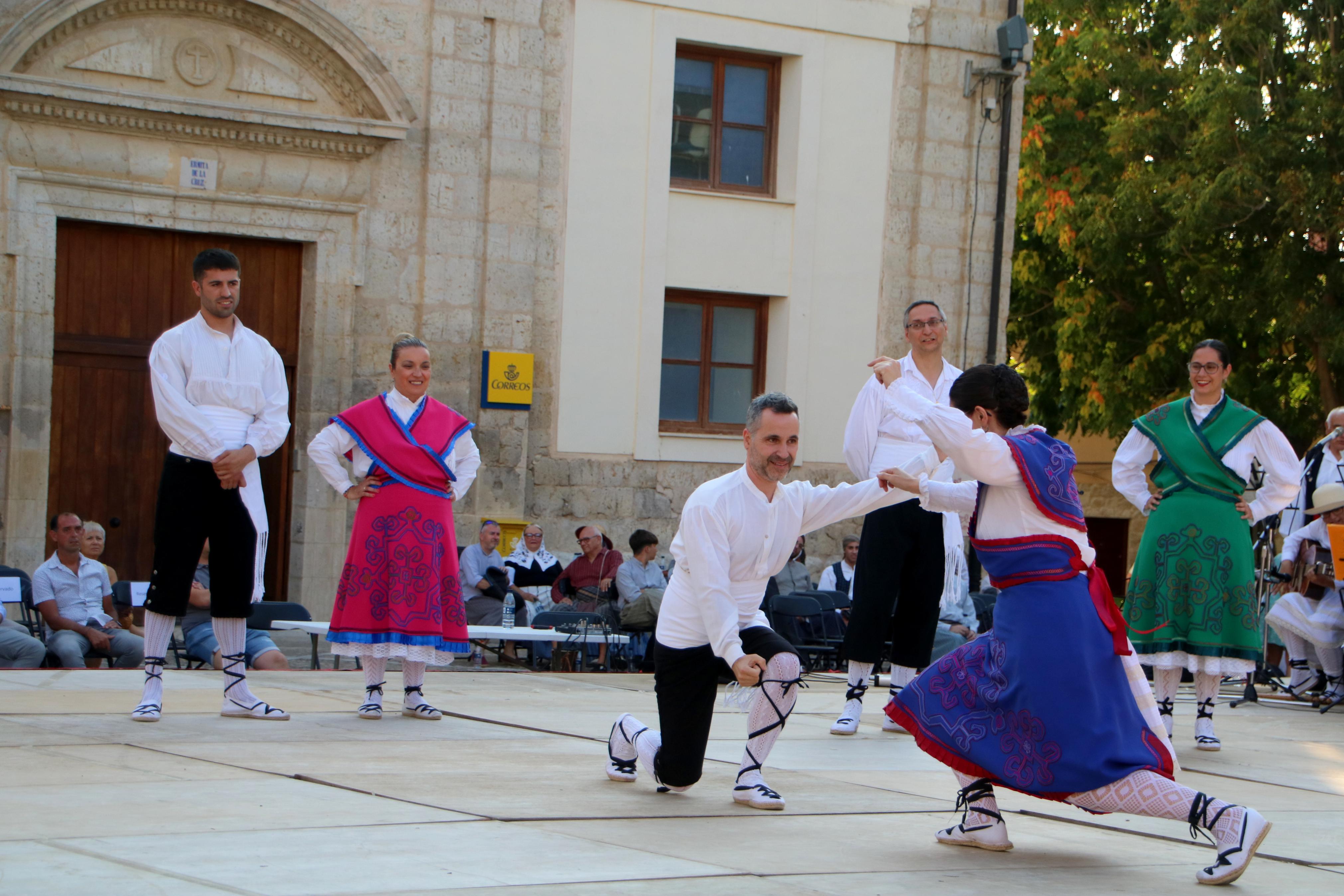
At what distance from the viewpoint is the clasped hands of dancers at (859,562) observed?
4781mm

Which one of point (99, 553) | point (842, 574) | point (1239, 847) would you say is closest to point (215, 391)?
point (99, 553)

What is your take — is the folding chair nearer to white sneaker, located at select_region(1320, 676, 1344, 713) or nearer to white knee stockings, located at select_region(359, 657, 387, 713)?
white knee stockings, located at select_region(359, 657, 387, 713)

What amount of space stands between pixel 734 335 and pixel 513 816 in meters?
11.7

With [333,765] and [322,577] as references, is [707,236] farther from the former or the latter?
[333,765]

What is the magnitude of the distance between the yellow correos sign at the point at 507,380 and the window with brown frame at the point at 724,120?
2.57 meters

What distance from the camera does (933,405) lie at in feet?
16.5

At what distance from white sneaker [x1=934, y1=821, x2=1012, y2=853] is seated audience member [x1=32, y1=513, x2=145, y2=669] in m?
6.58

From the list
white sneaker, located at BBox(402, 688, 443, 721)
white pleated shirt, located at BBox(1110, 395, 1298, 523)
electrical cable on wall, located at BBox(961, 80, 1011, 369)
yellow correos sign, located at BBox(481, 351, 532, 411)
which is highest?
electrical cable on wall, located at BBox(961, 80, 1011, 369)

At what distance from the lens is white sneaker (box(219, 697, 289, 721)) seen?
7324 millimetres

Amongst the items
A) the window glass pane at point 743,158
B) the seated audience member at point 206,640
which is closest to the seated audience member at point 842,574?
the window glass pane at point 743,158

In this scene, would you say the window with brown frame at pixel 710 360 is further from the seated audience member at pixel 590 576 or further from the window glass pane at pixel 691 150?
the seated audience member at pixel 590 576

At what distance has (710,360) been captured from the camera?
53.7ft

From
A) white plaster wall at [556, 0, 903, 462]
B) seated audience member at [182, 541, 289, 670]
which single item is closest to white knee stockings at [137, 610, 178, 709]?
seated audience member at [182, 541, 289, 670]

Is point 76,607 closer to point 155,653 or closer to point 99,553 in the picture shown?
point 99,553
